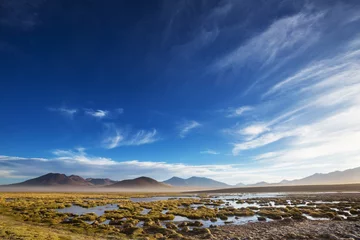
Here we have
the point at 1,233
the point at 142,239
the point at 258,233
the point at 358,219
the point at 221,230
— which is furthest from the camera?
the point at 358,219

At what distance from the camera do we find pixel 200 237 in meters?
21.7

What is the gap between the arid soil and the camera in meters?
21.2

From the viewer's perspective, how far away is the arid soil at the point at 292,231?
2119 centimetres

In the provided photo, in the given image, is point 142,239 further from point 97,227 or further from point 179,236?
point 97,227

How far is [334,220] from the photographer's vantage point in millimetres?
29156

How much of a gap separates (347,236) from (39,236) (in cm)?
2615

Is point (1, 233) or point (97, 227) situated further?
point (97, 227)

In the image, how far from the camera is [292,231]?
2350 centimetres

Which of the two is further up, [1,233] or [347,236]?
[1,233]

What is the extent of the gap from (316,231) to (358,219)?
10335 millimetres

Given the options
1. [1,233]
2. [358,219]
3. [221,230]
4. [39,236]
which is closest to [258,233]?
[221,230]

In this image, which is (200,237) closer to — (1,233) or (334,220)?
(1,233)

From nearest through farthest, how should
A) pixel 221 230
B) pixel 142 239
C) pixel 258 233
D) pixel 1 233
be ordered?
pixel 1 233
pixel 142 239
pixel 258 233
pixel 221 230

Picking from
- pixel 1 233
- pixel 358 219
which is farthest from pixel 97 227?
pixel 358 219
